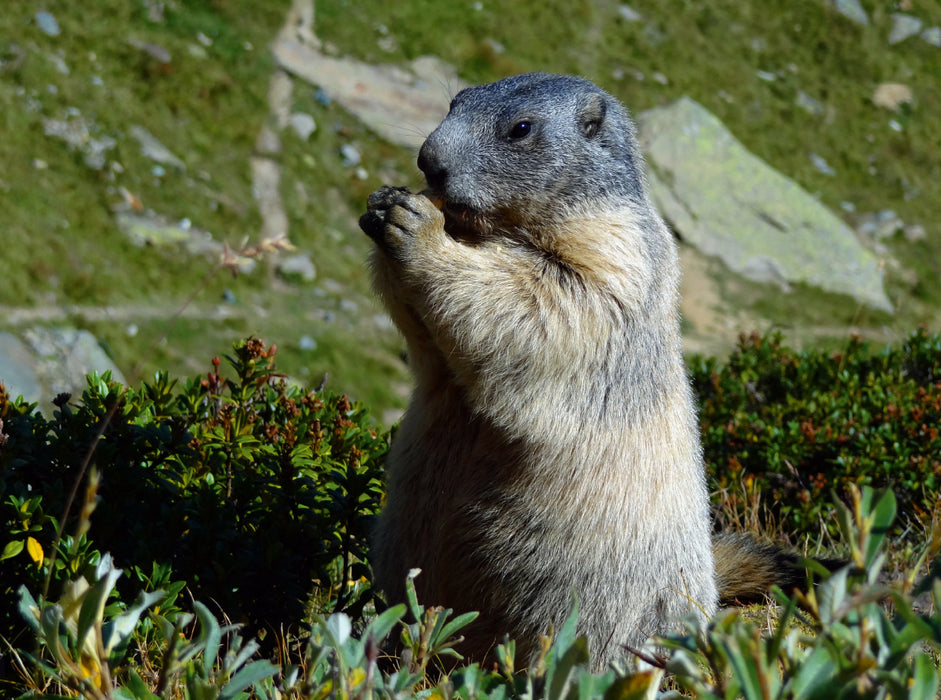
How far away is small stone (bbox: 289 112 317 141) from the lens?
1312 centimetres

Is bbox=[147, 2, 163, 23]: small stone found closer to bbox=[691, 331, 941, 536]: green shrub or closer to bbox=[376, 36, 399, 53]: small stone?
bbox=[376, 36, 399, 53]: small stone

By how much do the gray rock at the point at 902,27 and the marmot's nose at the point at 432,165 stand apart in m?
15.8

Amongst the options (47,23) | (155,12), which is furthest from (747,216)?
(47,23)

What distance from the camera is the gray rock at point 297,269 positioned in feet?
38.3

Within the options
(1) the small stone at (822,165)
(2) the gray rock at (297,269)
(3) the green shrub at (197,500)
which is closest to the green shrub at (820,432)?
(3) the green shrub at (197,500)

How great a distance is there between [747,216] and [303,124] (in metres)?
6.21

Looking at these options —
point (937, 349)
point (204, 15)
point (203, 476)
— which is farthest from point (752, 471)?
point (204, 15)

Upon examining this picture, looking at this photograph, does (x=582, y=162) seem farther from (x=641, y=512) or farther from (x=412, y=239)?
(x=641, y=512)

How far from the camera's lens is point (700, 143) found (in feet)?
47.0

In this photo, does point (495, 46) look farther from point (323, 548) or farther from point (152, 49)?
point (323, 548)

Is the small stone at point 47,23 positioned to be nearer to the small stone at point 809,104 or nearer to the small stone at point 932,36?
the small stone at point 809,104

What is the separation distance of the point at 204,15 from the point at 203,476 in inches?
406

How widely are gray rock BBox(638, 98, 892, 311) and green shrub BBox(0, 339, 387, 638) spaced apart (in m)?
9.43

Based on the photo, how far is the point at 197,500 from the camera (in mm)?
4621
